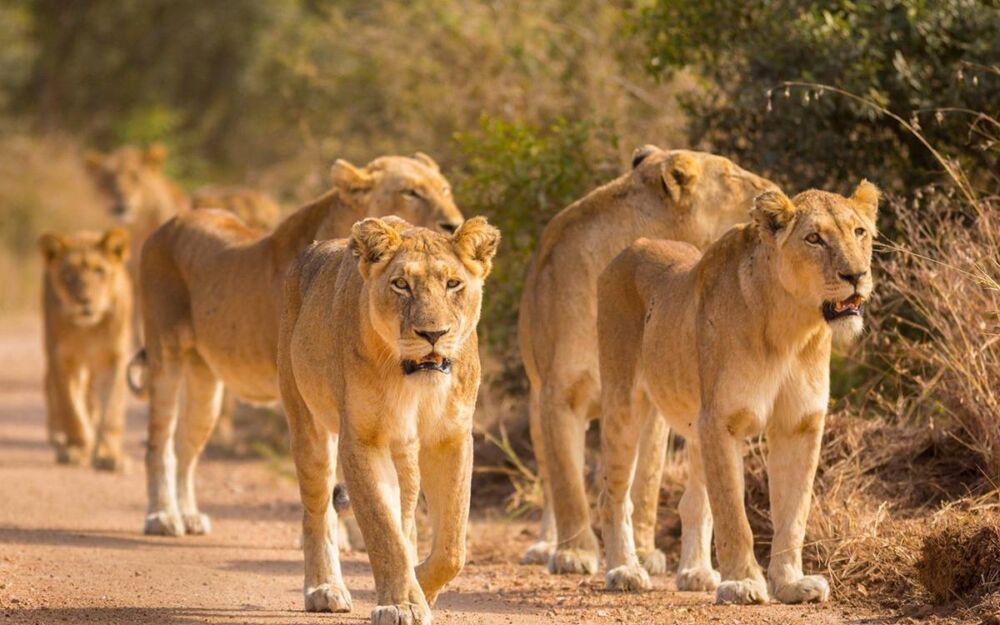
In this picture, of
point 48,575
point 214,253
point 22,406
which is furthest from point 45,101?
point 48,575

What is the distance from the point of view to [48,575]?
743 centimetres

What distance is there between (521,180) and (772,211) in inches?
149

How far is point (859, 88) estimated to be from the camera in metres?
9.55

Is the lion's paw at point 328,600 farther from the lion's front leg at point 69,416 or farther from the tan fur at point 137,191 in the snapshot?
the tan fur at point 137,191

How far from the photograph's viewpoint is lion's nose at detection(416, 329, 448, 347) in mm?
5770

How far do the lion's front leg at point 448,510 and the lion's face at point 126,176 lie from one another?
33.9 feet

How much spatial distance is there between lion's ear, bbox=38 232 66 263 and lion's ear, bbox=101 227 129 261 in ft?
1.01

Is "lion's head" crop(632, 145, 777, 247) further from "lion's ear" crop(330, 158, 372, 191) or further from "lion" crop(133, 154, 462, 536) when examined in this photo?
"lion's ear" crop(330, 158, 372, 191)

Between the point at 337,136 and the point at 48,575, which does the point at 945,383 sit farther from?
the point at 337,136

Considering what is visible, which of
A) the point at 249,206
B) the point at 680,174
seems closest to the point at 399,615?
the point at 680,174

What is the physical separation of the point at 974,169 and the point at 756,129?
1167 millimetres

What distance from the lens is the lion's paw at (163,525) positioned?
30.5 feet

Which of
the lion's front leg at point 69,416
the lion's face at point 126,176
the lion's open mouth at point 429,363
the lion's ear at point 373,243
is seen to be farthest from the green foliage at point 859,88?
the lion's face at point 126,176

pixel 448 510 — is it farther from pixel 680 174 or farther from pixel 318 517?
pixel 680 174
